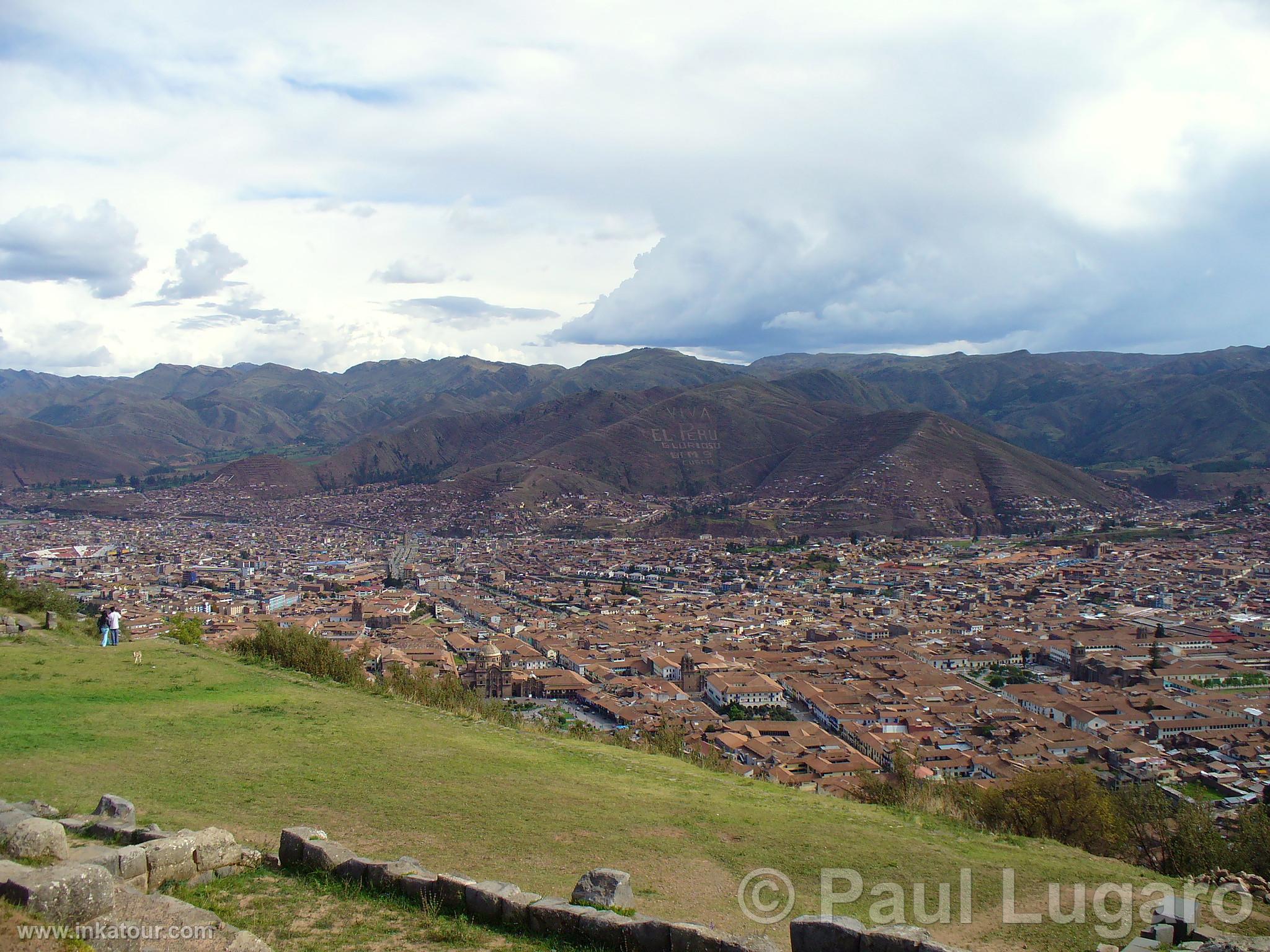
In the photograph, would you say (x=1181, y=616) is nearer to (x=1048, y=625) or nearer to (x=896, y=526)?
(x=1048, y=625)

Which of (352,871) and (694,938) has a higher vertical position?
(694,938)

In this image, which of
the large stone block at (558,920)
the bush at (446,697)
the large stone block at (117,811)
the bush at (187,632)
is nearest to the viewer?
the large stone block at (558,920)

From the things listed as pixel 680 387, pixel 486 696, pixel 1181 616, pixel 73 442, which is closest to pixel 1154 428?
pixel 680 387

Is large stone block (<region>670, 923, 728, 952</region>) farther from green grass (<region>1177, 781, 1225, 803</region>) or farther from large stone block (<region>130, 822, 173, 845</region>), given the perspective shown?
green grass (<region>1177, 781, 1225, 803</region>)

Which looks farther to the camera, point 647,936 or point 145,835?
point 145,835

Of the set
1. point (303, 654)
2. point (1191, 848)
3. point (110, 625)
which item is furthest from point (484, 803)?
point (110, 625)

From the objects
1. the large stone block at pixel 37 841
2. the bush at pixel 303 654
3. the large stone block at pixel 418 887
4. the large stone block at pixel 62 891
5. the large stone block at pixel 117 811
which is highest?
the large stone block at pixel 62 891

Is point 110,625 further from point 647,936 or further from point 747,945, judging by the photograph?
point 747,945

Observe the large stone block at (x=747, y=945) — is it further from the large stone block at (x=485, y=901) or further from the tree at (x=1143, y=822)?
the tree at (x=1143, y=822)

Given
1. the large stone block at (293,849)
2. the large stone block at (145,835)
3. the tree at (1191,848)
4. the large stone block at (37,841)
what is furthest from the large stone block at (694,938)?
the tree at (1191,848)
